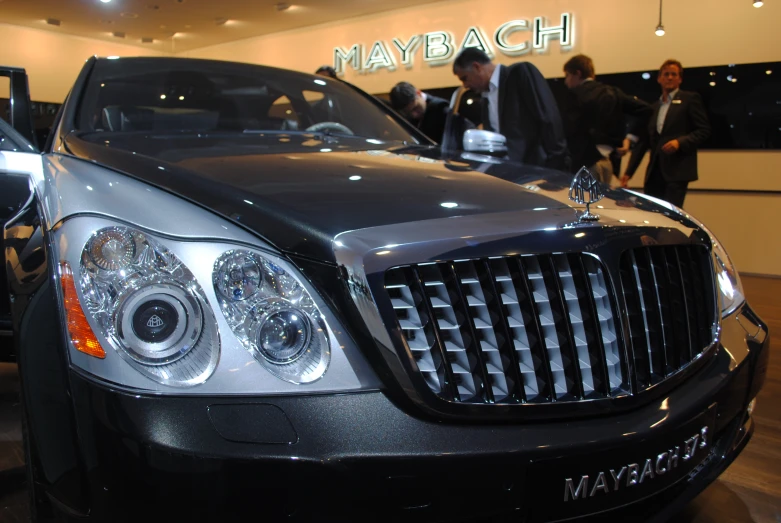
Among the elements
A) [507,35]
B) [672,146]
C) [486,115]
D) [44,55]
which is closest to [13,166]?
[486,115]

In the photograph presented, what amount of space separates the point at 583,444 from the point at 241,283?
0.54 metres

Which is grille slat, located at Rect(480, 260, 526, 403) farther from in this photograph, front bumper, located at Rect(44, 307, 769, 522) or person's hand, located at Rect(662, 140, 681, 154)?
person's hand, located at Rect(662, 140, 681, 154)

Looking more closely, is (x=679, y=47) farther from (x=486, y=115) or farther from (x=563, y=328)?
(x=563, y=328)

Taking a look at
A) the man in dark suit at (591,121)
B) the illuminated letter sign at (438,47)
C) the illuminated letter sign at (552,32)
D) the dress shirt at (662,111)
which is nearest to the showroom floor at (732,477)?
the man in dark suit at (591,121)

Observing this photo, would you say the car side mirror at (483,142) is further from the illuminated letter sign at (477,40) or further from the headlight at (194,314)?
the illuminated letter sign at (477,40)

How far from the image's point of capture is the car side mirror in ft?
7.15

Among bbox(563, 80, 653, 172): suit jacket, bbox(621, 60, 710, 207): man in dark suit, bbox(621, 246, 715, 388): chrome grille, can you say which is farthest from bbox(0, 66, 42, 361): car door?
bbox(621, 60, 710, 207): man in dark suit

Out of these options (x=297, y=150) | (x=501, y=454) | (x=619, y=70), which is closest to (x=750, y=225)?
(x=619, y=70)

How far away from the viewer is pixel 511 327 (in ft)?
3.47

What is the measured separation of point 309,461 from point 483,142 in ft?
4.81

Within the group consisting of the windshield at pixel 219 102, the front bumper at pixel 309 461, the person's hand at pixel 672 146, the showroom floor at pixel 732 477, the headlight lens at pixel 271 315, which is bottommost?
the showroom floor at pixel 732 477

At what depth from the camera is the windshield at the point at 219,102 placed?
2010 millimetres

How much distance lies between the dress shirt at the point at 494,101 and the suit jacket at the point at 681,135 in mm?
2085

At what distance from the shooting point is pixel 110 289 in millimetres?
1018
